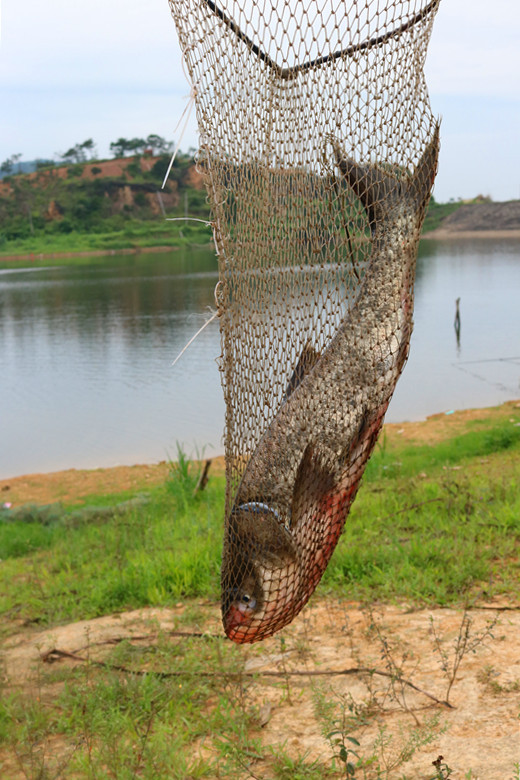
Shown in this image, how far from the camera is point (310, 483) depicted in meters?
2.22

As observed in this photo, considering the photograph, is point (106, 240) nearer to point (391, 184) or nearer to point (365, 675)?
point (365, 675)

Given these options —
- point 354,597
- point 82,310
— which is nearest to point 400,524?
point 354,597

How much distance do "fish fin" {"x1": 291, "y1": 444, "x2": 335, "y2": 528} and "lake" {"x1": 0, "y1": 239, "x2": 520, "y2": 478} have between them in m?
3.60

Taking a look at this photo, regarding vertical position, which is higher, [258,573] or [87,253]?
[87,253]

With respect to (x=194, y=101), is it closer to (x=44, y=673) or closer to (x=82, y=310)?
(x=44, y=673)

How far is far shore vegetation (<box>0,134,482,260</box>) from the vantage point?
54312mm

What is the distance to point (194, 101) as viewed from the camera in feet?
7.86

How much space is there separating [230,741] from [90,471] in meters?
6.96

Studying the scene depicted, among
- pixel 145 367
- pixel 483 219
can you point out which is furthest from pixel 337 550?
pixel 483 219

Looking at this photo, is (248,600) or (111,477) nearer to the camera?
(248,600)

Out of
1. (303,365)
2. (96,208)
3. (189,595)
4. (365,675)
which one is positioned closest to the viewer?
(303,365)

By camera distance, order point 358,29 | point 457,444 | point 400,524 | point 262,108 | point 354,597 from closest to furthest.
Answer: point 358,29, point 262,108, point 354,597, point 400,524, point 457,444

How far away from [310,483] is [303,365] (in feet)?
1.34

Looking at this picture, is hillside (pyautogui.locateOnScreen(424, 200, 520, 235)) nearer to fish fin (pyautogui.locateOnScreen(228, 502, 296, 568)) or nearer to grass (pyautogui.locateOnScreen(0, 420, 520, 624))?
grass (pyautogui.locateOnScreen(0, 420, 520, 624))
